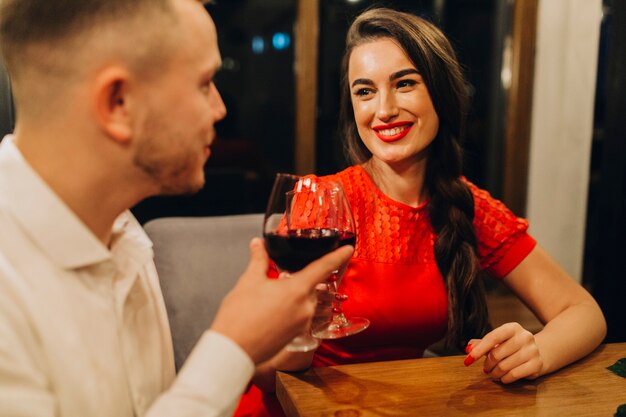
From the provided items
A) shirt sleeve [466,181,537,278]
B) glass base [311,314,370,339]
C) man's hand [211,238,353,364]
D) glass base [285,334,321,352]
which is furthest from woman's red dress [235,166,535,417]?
man's hand [211,238,353,364]

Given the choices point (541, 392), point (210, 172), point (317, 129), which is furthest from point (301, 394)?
point (317, 129)

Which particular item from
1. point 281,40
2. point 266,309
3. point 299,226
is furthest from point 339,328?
point 281,40

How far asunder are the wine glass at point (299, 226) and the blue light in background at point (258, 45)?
110 inches

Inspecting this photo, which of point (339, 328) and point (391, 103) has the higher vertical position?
point (391, 103)

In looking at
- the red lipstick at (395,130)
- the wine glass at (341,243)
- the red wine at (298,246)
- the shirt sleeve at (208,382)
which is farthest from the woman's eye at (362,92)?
the shirt sleeve at (208,382)

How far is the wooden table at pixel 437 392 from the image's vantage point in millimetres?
1123

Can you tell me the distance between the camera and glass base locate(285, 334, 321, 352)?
1.08 m

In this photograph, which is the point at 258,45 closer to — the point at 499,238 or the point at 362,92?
the point at 362,92

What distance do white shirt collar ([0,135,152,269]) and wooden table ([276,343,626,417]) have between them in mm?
521

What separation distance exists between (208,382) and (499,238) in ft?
4.10

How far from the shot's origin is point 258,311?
0.91 meters

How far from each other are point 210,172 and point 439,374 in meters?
2.58

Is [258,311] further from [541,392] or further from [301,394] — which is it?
[541,392]

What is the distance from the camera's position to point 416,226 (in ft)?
6.07
